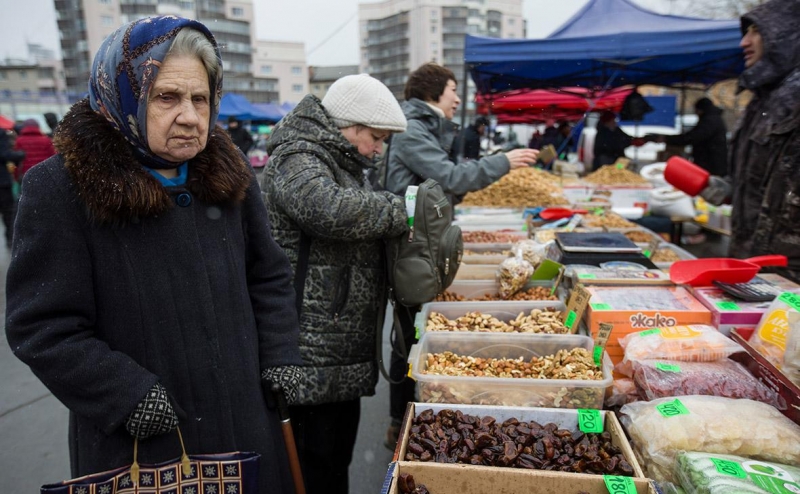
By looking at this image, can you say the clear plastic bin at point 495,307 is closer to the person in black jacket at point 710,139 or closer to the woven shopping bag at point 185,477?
the woven shopping bag at point 185,477

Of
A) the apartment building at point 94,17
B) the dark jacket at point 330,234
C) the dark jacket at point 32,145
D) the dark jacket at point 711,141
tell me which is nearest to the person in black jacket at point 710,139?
the dark jacket at point 711,141

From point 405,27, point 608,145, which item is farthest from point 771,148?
point 405,27

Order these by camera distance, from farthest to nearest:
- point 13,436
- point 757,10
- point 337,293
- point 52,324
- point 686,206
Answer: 1. point 686,206
2. point 13,436
3. point 757,10
4. point 337,293
5. point 52,324

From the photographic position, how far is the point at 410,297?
6.62 ft

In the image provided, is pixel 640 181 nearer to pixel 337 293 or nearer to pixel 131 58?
pixel 337 293

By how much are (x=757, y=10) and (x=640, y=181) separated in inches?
157

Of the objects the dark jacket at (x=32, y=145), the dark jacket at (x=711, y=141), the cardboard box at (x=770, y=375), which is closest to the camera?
Result: the cardboard box at (x=770, y=375)

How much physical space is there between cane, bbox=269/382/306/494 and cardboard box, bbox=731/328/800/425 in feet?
4.48

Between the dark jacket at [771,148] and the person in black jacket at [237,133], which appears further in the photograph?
the person in black jacket at [237,133]

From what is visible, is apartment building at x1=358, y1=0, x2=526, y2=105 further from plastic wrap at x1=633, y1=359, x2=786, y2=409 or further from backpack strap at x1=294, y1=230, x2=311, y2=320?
plastic wrap at x1=633, y1=359, x2=786, y2=409

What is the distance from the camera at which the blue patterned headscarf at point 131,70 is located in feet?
3.65

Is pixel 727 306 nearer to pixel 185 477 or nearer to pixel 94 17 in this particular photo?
pixel 185 477

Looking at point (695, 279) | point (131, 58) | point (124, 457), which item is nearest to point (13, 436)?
point (124, 457)

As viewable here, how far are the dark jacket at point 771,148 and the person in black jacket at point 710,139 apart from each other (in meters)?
3.47
